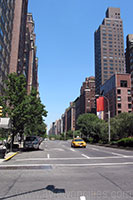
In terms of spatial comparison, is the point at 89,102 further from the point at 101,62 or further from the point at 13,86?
A: the point at 13,86

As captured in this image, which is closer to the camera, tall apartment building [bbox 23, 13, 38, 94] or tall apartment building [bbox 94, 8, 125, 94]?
tall apartment building [bbox 23, 13, 38, 94]

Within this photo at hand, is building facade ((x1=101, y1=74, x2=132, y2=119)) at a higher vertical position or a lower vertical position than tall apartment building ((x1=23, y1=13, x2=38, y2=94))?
lower

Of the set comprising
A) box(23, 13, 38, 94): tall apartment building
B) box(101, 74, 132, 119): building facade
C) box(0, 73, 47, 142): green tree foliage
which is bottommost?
Answer: box(0, 73, 47, 142): green tree foliage

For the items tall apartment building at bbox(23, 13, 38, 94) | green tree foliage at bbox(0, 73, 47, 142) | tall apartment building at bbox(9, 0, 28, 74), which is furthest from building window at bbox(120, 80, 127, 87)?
green tree foliage at bbox(0, 73, 47, 142)

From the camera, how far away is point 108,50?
14700cm

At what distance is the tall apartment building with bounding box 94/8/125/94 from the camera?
142250 millimetres

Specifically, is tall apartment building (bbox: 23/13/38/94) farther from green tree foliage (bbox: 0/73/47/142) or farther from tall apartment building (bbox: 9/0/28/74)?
green tree foliage (bbox: 0/73/47/142)

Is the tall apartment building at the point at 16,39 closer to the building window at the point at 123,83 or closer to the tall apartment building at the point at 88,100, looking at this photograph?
the building window at the point at 123,83

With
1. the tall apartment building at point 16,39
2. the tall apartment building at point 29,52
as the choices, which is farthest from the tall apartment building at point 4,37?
the tall apartment building at point 29,52

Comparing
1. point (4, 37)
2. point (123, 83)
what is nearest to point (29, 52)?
point (123, 83)

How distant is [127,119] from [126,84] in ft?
217

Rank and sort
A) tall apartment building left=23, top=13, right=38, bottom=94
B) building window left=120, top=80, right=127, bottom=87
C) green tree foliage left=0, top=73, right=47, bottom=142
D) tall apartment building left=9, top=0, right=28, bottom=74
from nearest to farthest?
1. green tree foliage left=0, top=73, right=47, bottom=142
2. tall apartment building left=9, top=0, right=28, bottom=74
3. tall apartment building left=23, top=13, right=38, bottom=94
4. building window left=120, top=80, right=127, bottom=87

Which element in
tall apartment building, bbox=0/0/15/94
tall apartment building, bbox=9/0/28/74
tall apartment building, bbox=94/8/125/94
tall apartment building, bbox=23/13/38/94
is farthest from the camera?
tall apartment building, bbox=94/8/125/94

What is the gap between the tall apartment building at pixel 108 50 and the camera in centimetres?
14225
